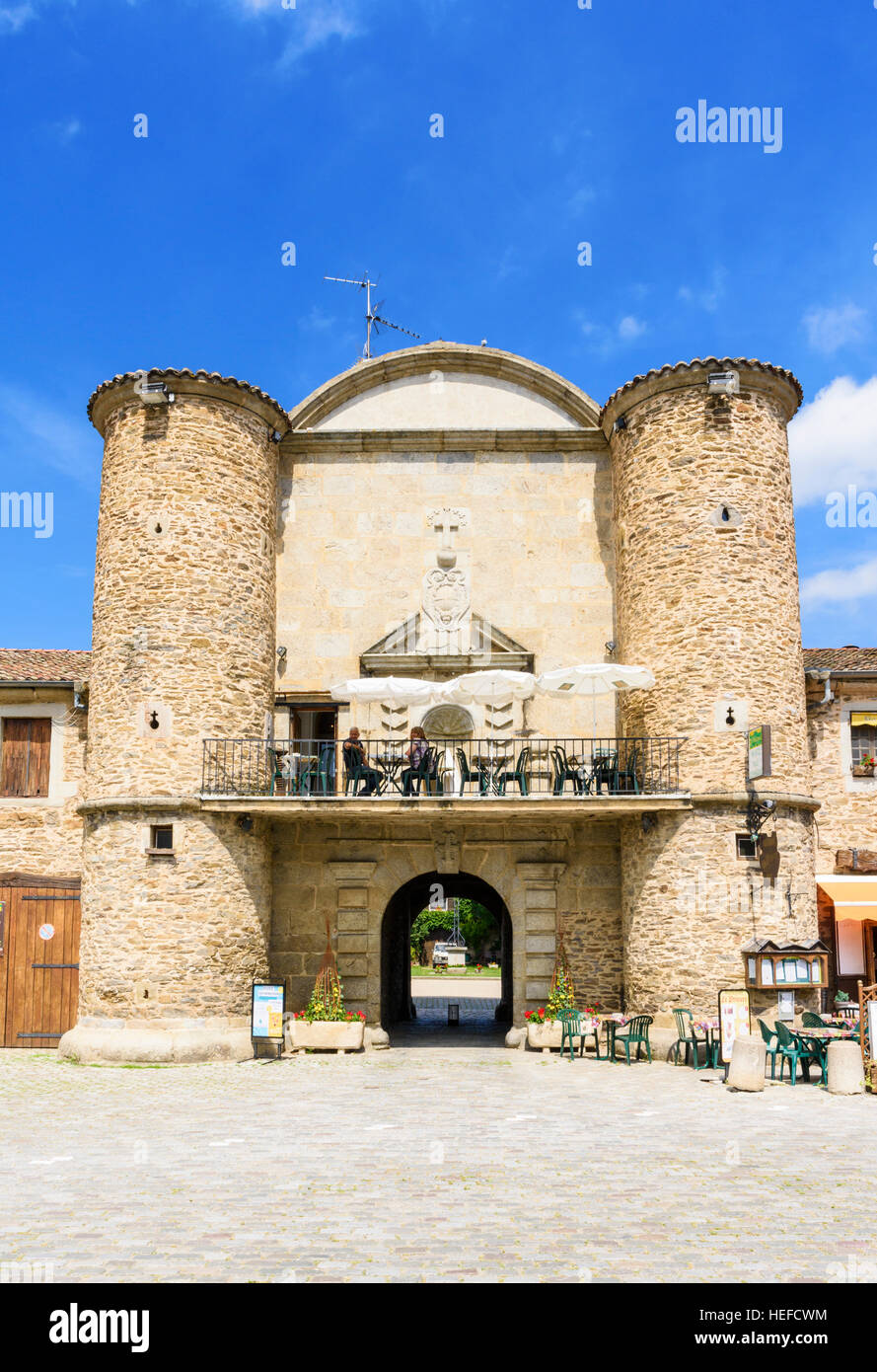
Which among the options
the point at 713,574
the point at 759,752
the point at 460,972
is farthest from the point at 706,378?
the point at 460,972

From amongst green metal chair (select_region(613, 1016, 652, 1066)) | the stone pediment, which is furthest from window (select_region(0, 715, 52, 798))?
green metal chair (select_region(613, 1016, 652, 1066))

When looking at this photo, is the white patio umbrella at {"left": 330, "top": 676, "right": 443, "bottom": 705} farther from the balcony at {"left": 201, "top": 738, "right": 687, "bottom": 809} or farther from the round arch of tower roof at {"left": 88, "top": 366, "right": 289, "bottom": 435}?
the round arch of tower roof at {"left": 88, "top": 366, "right": 289, "bottom": 435}

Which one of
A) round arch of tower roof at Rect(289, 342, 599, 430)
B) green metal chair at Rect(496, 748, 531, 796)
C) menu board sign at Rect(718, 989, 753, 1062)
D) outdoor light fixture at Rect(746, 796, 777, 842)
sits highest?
round arch of tower roof at Rect(289, 342, 599, 430)

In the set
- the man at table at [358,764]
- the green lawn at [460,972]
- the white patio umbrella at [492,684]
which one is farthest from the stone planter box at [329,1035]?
the green lawn at [460,972]

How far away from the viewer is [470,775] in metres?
17.7

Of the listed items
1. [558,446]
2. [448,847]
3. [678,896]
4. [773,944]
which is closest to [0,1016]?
[448,847]

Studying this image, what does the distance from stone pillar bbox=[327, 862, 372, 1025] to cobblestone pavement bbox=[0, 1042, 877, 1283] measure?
309 centimetres

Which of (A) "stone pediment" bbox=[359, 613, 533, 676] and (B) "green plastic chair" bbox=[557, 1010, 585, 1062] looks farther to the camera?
(A) "stone pediment" bbox=[359, 613, 533, 676]

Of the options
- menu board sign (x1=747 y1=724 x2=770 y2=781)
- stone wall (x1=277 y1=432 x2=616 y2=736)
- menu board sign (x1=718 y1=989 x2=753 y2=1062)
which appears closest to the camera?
menu board sign (x1=718 y1=989 x2=753 y2=1062)

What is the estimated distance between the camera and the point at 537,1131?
10797 millimetres

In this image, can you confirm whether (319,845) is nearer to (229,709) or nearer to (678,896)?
(229,709)

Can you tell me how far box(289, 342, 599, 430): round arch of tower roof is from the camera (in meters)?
19.9

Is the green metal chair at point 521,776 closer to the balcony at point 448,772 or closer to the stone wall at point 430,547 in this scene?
the balcony at point 448,772

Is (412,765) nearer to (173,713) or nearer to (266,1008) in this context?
(173,713)
